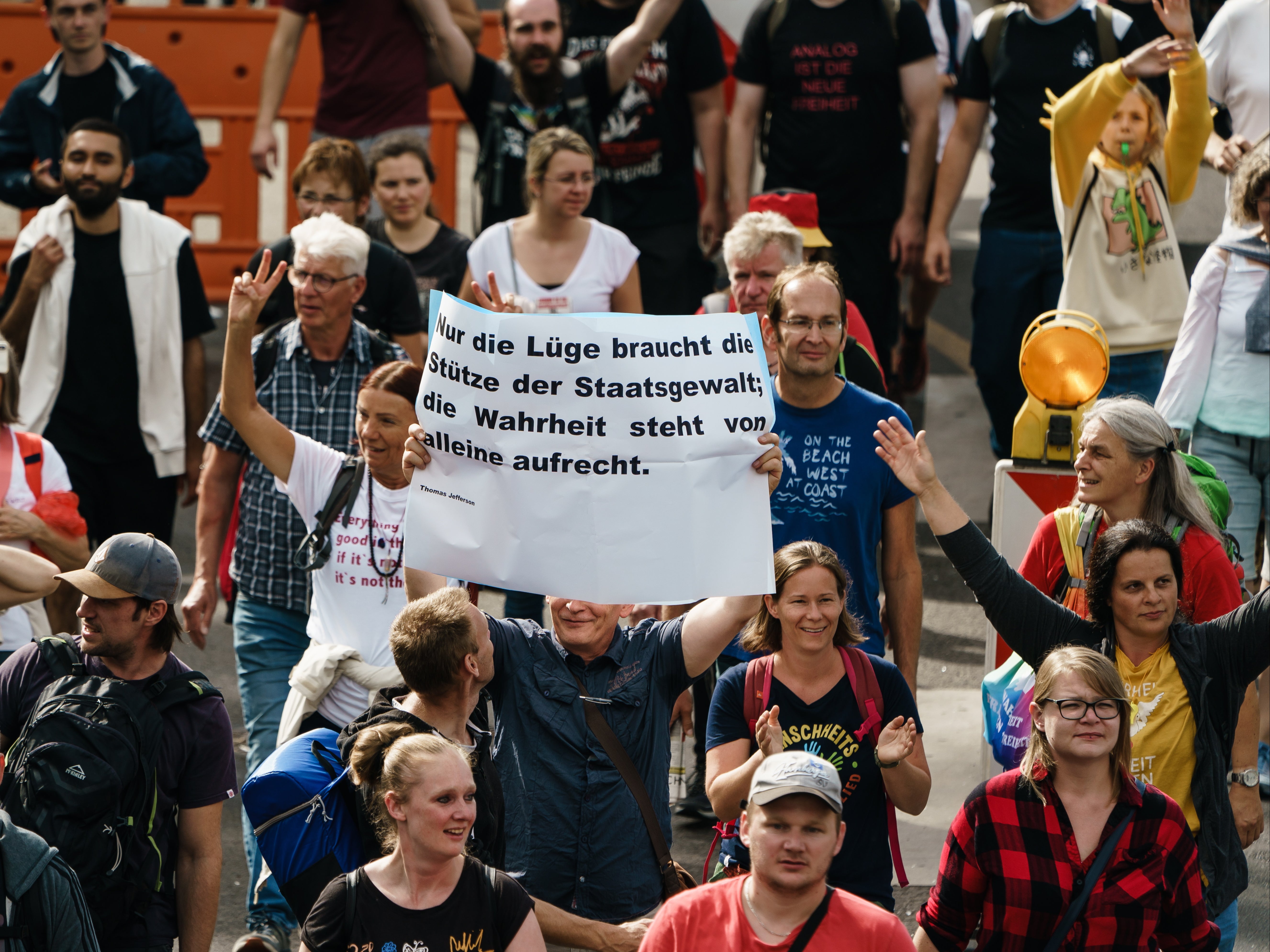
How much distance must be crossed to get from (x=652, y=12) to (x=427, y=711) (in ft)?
16.9

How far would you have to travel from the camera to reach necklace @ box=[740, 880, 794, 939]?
3.78 meters

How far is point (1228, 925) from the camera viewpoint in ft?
15.8

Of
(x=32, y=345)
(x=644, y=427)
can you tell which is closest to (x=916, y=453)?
(x=644, y=427)

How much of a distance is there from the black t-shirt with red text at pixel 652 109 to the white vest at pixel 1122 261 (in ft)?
7.79

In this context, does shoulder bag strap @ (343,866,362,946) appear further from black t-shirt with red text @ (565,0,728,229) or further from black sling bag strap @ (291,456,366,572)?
black t-shirt with red text @ (565,0,728,229)

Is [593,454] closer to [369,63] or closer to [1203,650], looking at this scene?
[1203,650]

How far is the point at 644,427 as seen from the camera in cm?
471

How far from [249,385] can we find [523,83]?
10.6 feet

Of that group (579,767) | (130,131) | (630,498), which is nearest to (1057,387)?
(630,498)

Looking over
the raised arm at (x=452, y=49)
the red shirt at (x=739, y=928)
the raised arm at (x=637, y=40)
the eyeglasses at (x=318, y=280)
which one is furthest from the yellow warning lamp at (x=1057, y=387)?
the raised arm at (x=452, y=49)

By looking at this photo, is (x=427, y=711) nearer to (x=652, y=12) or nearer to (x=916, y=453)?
(x=916, y=453)

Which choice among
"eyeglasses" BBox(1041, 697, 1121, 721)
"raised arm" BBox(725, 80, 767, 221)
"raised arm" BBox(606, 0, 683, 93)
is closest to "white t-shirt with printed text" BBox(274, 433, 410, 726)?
"eyeglasses" BBox(1041, 697, 1121, 721)

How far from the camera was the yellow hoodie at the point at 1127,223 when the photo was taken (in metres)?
7.15

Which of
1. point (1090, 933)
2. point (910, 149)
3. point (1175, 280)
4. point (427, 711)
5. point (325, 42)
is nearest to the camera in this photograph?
point (1090, 933)
